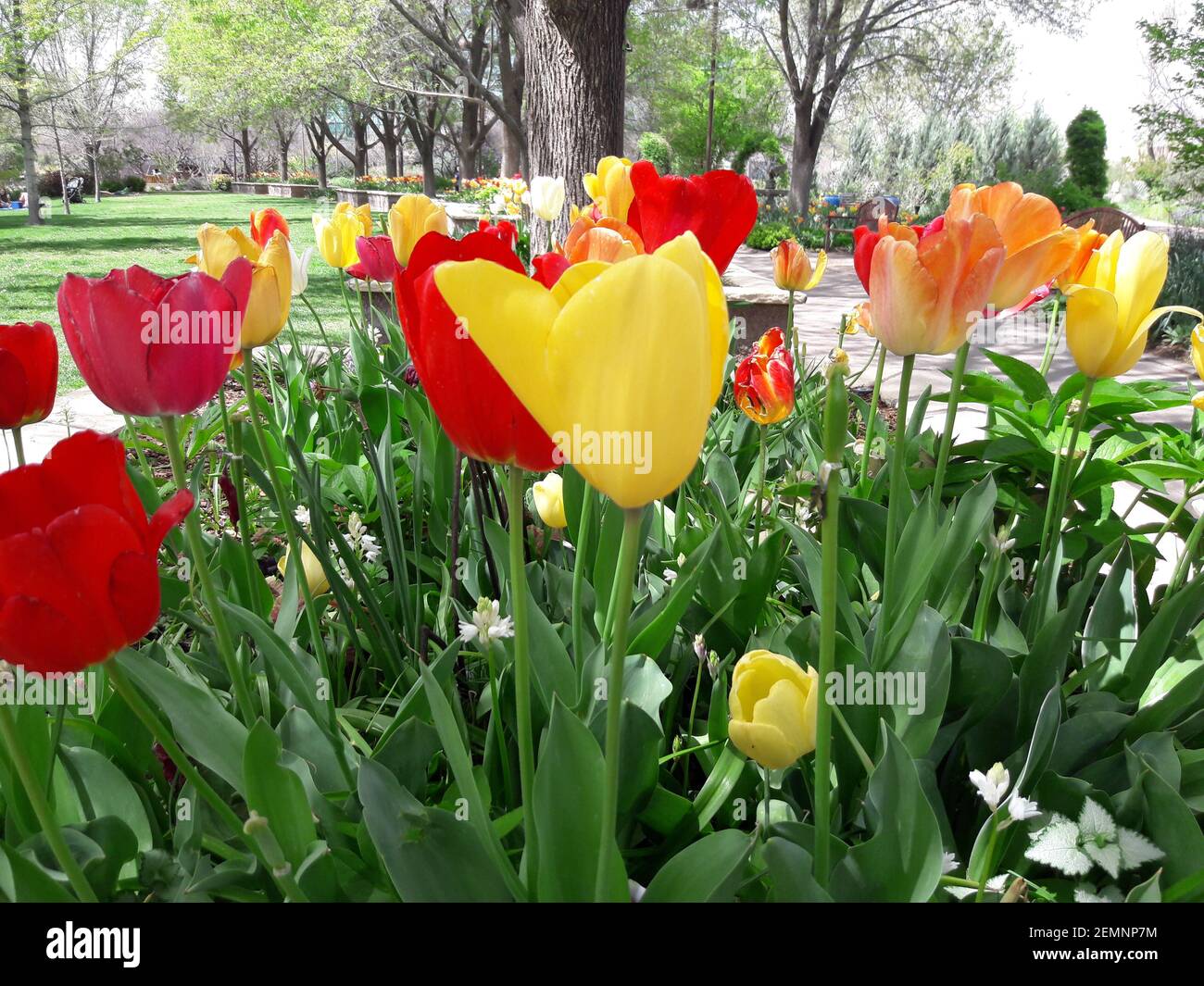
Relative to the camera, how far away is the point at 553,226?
183 inches

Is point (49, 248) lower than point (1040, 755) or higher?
higher

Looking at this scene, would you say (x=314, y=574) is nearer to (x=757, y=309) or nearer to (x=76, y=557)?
(x=76, y=557)

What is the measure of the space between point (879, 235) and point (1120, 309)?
301 millimetres

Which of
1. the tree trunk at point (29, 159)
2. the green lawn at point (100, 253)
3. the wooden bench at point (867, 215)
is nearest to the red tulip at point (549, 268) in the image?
the green lawn at point (100, 253)

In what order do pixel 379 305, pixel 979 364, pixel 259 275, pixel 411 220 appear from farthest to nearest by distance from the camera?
pixel 379 305 < pixel 979 364 < pixel 411 220 < pixel 259 275

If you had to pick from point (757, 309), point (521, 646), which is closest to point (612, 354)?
point (521, 646)

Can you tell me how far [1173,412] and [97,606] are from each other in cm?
498

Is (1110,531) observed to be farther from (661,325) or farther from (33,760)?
(33,760)

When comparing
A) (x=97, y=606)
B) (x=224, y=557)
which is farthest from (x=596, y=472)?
(x=224, y=557)

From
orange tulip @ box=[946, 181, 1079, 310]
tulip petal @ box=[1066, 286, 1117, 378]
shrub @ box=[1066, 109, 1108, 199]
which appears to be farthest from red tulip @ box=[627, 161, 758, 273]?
shrub @ box=[1066, 109, 1108, 199]

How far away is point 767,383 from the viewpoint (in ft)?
5.11

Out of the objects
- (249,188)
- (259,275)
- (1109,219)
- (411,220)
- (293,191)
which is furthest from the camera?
(249,188)

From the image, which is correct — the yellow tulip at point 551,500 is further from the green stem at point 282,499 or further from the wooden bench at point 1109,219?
Result: the wooden bench at point 1109,219

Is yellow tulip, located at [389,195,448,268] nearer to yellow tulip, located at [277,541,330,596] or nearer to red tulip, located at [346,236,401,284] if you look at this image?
red tulip, located at [346,236,401,284]
